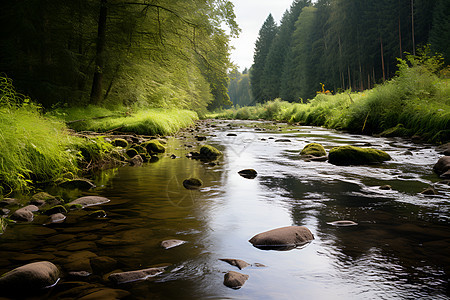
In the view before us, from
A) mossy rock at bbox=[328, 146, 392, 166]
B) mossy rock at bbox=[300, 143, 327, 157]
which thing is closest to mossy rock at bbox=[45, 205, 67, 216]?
mossy rock at bbox=[328, 146, 392, 166]

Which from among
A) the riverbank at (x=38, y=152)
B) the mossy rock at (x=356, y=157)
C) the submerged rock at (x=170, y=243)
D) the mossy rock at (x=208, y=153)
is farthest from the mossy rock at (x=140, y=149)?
the submerged rock at (x=170, y=243)

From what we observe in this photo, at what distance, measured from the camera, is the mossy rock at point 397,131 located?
10.8 meters

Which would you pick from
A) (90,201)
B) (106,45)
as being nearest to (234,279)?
(90,201)

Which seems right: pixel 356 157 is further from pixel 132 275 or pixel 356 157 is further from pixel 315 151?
pixel 132 275

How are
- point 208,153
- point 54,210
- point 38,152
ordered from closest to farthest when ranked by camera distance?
1. point 54,210
2. point 38,152
3. point 208,153

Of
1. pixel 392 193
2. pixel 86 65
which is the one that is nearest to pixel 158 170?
pixel 392 193

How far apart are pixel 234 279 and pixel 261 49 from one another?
63.3 meters

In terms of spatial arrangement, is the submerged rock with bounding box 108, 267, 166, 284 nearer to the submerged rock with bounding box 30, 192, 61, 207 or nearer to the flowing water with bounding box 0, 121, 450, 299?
the flowing water with bounding box 0, 121, 450, 299

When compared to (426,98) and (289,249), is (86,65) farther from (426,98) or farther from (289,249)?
(426,98)

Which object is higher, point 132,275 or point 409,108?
point 409,108

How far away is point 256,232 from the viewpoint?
296 cm

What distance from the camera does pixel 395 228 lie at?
9.75 ft

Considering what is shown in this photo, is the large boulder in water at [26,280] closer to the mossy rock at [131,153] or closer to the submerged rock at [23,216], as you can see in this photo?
the submerged rock at [23,216]

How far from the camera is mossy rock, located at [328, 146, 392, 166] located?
6.57m
